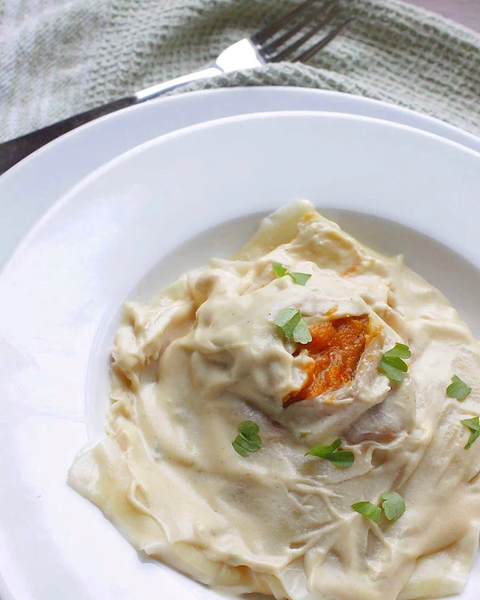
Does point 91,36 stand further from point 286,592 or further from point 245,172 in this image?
point 286,592

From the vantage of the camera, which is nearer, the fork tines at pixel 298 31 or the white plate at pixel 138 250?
the white plate at pixel 138 250

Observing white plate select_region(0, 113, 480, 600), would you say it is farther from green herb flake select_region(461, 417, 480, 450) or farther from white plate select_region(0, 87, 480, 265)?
green herb flake select_region(461, 417, 480, 450)

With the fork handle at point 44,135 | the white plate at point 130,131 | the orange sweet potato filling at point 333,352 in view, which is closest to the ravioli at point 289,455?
the orange sweet potato filling at point 333,352

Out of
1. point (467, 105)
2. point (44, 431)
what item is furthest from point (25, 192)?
point (467, 105)

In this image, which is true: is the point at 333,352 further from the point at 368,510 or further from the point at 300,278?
the point at 368,510

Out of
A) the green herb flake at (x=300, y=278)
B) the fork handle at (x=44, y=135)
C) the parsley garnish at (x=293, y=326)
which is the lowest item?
the parsley garnish at (x=293, y=326)

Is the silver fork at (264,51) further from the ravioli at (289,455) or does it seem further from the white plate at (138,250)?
the ravioli at (289,455)
